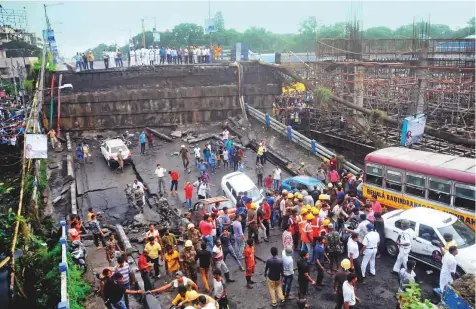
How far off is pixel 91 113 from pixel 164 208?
14.6m

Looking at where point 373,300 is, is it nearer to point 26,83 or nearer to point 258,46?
point 26,83

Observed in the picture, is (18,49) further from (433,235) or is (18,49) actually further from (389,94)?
(433,235)

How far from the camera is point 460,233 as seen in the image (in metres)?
11.8

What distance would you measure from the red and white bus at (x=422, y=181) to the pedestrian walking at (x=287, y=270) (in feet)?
21.5

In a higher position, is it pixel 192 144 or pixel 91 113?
pixel 91 113

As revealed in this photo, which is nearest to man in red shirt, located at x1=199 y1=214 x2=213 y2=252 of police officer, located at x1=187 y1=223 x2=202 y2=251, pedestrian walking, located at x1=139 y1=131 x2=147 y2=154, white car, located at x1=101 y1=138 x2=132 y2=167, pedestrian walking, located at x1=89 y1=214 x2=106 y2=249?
police officer, located at x1=187 y1=223 x2=202 y2=251

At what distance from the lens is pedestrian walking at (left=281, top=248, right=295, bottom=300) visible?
1036cm

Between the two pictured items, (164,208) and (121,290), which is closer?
(121,290)

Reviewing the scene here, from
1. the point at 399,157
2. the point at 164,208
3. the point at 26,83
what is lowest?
the point at 164,208

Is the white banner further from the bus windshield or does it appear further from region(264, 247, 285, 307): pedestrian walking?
the bus windshield

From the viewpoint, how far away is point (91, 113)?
99.9ft

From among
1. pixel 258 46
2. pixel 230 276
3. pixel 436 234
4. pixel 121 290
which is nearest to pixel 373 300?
pixel 436 234

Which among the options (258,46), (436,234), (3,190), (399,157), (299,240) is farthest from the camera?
(258,46)

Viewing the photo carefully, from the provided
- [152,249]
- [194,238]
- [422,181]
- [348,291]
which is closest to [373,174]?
[422,181]
